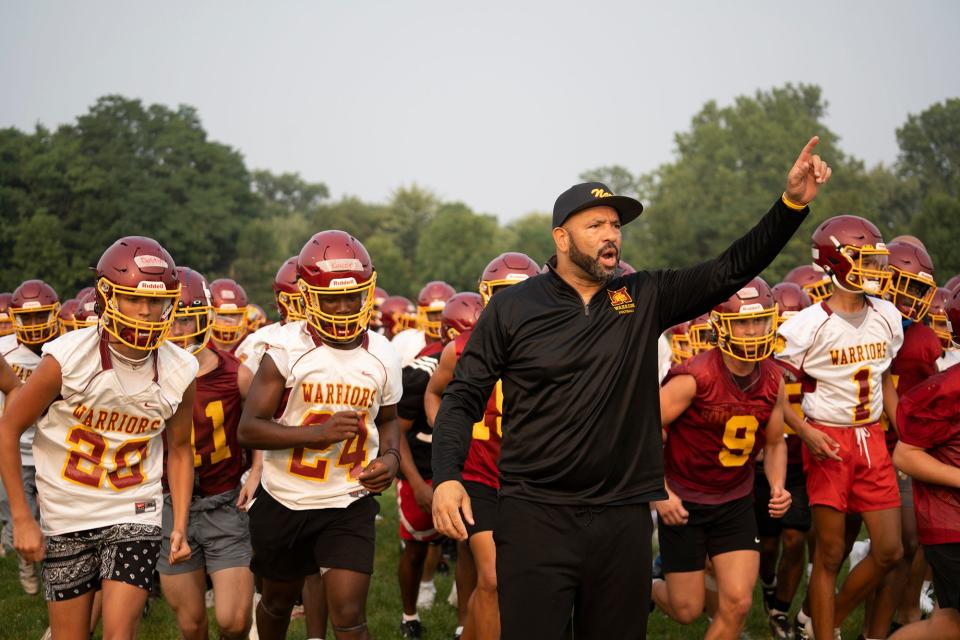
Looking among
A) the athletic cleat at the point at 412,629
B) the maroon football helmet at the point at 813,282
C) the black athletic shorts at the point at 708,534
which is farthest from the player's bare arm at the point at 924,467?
the maroon football helmet at the point at 813,282

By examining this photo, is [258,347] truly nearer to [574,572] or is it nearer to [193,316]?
[193,316]

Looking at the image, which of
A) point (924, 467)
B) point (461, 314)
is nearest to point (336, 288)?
point (461, 314)

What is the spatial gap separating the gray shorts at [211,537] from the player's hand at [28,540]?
133cm

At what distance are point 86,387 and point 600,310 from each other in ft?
8.41

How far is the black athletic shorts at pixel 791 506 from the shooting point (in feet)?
25.9

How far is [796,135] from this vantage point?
75.2m

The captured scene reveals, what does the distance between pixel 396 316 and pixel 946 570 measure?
10.0 m

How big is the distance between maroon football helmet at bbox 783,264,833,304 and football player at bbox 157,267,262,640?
5.86 m

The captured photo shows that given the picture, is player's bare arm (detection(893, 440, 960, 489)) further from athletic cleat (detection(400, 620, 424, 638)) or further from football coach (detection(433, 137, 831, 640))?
athletic cleat (detection(400, 620, 424, 638))

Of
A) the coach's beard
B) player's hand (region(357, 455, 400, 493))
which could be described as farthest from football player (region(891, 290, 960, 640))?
player's hand (region(357, 455, 400, 493))

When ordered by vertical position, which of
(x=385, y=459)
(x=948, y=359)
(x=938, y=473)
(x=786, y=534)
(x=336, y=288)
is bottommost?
(x=786, y=534)

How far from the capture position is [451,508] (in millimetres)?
3980

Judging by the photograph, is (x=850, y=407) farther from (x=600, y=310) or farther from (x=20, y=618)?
(x=20, y=618)

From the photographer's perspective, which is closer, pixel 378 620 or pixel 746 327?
pixel 746 327
